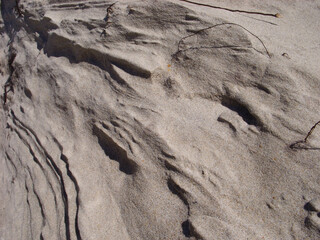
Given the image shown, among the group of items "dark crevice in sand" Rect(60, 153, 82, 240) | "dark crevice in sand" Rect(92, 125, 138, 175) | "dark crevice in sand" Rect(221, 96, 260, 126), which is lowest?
"dark crevice in sand" Rect(60, 153, 82, 240)

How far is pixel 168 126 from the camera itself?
159 cm

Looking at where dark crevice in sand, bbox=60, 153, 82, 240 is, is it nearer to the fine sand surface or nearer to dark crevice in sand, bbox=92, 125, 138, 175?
the fine sand surface

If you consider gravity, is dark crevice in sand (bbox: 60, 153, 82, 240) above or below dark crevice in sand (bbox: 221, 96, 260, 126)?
below

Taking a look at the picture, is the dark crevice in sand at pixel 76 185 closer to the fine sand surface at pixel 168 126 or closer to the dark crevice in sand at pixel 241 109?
the fine sand surface at pixel 168 126

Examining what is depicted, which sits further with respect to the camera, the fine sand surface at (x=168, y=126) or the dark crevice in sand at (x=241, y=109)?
the dark crevice in sand at (x=241, y=109)

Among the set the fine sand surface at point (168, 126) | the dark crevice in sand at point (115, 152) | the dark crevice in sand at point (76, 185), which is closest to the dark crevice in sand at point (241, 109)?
the fine sand surface at point (168, 126)

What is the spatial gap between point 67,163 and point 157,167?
60cm

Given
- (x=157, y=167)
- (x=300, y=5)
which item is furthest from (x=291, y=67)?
(x=157, y=167)

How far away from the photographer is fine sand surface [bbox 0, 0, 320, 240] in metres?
1.35

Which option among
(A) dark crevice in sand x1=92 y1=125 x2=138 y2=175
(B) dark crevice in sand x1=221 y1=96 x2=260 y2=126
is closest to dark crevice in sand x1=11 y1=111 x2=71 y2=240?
(A) dark crevice in sand x1=92 y1=125 x2=138 y2=175

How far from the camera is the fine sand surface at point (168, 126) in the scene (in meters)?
1.35

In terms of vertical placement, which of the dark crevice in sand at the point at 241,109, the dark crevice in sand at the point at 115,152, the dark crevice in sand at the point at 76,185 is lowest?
the dark crevice in sand at the point at 76,185

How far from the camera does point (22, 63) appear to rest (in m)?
2.47

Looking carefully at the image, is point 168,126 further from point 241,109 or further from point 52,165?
point 52,165
